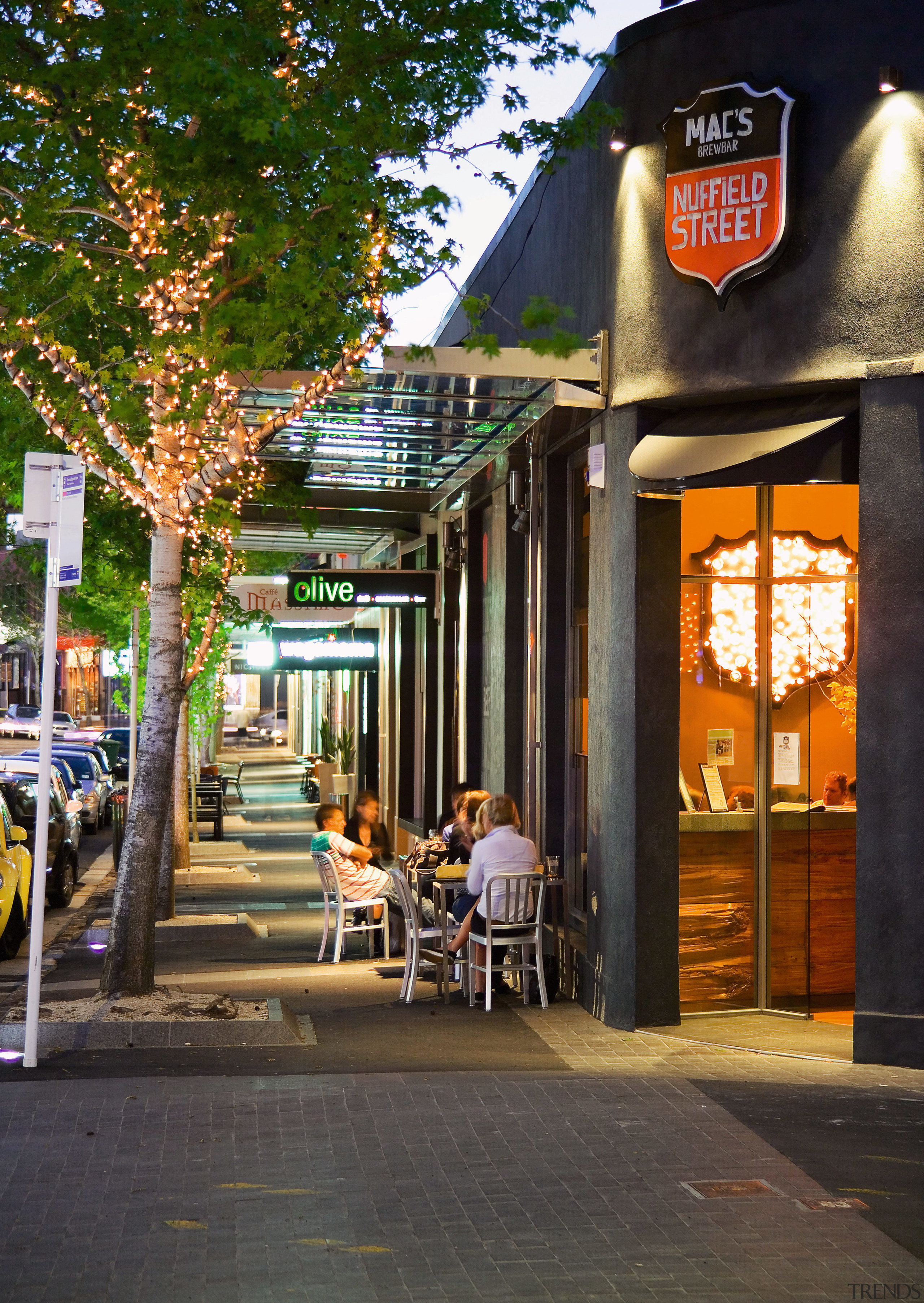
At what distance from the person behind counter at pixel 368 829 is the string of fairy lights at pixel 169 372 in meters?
4.51

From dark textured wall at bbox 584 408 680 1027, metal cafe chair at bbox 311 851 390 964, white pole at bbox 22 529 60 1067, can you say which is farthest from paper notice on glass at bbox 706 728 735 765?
white pole at bbox 22 529 60 1067

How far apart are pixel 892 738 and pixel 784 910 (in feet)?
6.91

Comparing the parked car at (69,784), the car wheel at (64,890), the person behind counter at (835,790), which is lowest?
the car wheel at (64,890)

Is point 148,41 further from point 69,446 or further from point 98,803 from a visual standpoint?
point 98,803

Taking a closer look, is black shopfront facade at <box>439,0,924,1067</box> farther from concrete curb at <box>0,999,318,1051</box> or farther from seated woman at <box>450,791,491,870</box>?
concrete curb at <box>0,999,318,1051</box>

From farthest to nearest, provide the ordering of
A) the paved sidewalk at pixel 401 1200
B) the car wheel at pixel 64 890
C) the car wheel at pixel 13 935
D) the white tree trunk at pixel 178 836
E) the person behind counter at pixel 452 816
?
the car wheel at pixel 64 890 → the white tree trunk at pixel 178 836 → the car wheel at pixel 13 935 → the person behind counter at pixel 452 816 → the paved sidewalk at pixel 401 1200

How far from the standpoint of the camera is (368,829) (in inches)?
553

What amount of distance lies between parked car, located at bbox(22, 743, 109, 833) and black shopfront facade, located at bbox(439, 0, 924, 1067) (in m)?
19.2

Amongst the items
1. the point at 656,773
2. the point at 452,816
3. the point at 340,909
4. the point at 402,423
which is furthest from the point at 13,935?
the point at 656,773

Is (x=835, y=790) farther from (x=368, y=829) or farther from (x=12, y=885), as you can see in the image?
(x=12, y=885)

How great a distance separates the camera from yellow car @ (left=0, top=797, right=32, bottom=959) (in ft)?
43.5

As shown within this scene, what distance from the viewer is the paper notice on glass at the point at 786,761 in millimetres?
10234

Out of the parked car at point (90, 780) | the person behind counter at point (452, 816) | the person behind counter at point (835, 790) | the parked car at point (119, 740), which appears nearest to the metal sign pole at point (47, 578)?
the person behind counter at point (452, 816)

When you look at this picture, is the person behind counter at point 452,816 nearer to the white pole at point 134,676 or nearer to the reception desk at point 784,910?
the reception desk at point 784,910
